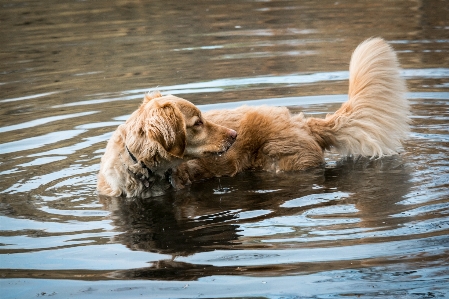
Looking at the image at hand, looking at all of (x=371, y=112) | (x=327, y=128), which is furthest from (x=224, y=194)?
(x=371, y=112)

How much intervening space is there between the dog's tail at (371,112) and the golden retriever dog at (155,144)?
1.16 m

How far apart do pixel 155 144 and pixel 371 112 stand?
216 centimetres

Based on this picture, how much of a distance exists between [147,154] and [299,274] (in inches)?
82.9

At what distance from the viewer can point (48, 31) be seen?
1491 cm

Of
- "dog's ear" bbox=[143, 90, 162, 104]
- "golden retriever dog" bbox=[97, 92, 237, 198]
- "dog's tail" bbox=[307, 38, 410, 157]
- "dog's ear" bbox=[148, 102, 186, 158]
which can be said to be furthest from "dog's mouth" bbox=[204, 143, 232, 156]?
"dog's tail" bbox=[307, 38, 410, 157]

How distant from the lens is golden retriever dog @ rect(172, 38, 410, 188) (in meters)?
6.74

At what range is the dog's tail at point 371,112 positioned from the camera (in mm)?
6840

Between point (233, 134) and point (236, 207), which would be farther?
point (233, 134)

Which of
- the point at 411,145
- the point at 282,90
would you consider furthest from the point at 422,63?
the point at 411,145

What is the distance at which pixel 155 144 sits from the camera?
5.98 meters

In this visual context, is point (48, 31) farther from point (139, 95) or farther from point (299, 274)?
point (299, 274)

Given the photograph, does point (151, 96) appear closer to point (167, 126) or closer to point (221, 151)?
point (167, 126)

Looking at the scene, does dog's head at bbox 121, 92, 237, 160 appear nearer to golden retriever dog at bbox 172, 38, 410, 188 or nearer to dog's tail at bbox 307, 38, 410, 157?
golden retriever dog at bbox 172, 38, 410, 188

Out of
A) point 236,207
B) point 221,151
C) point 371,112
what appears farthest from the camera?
point 371,112
